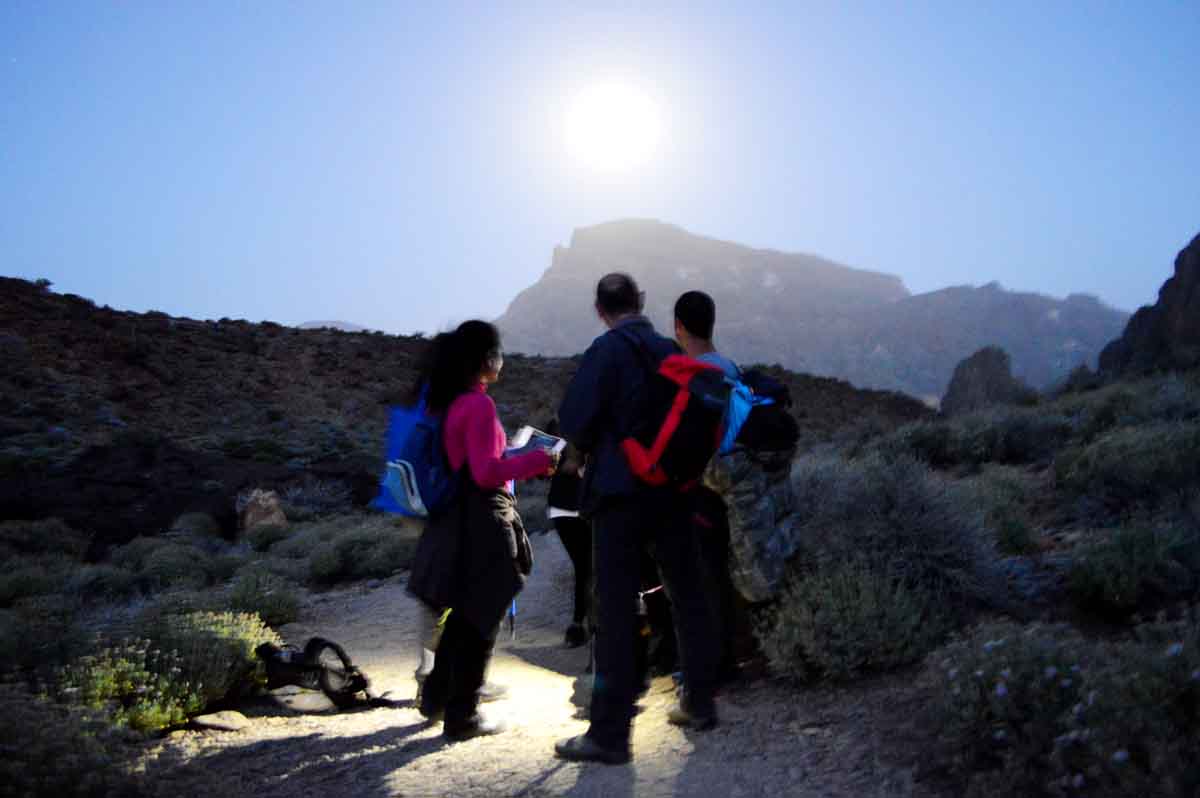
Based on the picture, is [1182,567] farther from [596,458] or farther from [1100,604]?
[596,458]

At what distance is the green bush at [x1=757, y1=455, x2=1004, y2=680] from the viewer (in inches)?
178

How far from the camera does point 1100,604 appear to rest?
16.1 ft

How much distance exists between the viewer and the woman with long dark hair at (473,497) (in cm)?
397

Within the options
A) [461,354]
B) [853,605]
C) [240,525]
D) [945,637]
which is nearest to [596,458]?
[461,354]

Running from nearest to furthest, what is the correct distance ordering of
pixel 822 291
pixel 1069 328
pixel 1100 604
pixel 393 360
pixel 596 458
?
pixel 596 458 → pixel 1100 604 → pixel 393 360 → pixel 1069 328 → pixel 822 291

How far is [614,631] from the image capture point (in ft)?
12.1

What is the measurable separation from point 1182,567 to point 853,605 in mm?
1889

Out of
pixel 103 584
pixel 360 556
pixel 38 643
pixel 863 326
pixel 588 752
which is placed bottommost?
pixel 103 584

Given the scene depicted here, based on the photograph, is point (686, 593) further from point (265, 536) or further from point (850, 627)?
point (265, 536)

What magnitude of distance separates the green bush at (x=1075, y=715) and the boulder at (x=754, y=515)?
1.21m

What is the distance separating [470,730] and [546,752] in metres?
0.44

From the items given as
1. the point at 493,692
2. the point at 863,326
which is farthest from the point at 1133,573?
the point at 863,326

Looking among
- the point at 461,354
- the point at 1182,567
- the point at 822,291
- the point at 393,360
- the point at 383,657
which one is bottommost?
the point at 383,657

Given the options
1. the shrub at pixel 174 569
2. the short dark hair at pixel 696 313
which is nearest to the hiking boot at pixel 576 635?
the short dark hair at pixel 696 313
